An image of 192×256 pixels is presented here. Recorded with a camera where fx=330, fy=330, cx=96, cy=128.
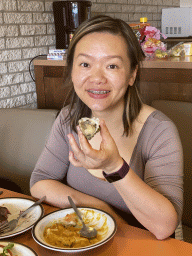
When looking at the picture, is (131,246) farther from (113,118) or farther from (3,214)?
(113,118)

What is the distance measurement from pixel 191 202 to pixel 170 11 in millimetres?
3506

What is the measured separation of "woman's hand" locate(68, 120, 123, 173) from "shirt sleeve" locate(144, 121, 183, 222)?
242 mm

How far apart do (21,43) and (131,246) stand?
1.98 meters

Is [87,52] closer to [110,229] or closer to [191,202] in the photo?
[110,229]

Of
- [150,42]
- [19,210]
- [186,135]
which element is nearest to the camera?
[19,210]

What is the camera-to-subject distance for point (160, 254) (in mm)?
803

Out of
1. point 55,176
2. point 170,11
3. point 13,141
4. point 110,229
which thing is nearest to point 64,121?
point 55,176

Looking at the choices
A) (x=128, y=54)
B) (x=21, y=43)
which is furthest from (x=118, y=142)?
(x=21, y=43)

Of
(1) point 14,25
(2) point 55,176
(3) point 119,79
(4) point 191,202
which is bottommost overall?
(4) point 191,202

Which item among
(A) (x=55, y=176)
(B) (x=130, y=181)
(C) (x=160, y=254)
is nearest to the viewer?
(C) (x=160, y=254)

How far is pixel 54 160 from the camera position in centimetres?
135

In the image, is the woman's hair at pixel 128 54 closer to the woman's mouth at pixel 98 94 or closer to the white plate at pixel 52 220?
the woman's mouth at pixel 98 94

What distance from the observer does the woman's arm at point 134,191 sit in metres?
0.86

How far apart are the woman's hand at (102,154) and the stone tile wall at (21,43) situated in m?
1.59
